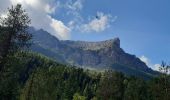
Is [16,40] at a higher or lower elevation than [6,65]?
higher

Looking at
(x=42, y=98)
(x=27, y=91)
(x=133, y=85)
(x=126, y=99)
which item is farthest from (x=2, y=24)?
(x=133, y=85)

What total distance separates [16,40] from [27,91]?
106ft

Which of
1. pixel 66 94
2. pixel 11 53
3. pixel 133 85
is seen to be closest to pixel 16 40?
pixel 11 53

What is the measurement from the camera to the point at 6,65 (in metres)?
47.4

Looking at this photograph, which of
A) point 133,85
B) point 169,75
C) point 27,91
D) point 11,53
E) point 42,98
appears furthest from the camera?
point 133,85

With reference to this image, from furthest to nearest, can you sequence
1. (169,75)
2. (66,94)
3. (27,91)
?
(66,94) → (27,91) → (169,75)

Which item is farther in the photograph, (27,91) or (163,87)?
(27,91)

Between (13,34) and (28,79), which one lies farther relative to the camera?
(28,79)

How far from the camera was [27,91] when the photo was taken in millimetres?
78438

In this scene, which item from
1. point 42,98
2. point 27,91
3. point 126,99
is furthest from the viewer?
point 126,99

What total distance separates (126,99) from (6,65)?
6625 cm

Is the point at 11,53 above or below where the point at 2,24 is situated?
below

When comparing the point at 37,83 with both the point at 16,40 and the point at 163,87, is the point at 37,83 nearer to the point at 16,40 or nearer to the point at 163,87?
the point at 163,87

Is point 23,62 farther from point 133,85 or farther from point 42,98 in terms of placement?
point 133,85
